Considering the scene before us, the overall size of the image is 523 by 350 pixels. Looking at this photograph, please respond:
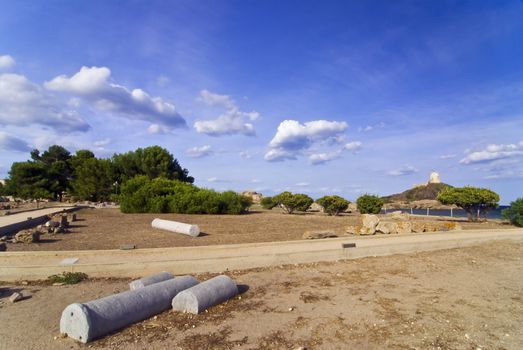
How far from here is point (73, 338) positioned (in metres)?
4.03

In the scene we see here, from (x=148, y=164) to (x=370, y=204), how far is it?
1066 inches

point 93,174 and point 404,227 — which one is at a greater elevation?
point 93,174

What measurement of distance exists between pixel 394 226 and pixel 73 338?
12.1m

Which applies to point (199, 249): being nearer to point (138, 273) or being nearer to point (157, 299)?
point (138, 273)

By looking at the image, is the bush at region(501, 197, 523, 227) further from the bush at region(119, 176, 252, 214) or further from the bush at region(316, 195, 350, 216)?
the bush at region(119, 176, 252, 214)

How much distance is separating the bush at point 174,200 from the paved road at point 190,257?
1468cm

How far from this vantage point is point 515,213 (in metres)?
18.0

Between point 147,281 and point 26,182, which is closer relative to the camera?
point 147,281

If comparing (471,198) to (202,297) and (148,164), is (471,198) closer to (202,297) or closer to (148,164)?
(202,297)

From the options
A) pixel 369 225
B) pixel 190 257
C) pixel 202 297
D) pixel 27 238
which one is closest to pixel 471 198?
pixel 369 225

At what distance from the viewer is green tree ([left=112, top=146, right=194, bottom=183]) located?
132ft

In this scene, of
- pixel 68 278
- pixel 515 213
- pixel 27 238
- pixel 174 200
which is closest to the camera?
pixel 68 278

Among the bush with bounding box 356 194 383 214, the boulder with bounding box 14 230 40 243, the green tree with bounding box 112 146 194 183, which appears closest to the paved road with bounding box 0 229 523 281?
the boulder with bounding box 14 230 40 243

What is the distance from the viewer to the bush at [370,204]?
24172 millimetres
